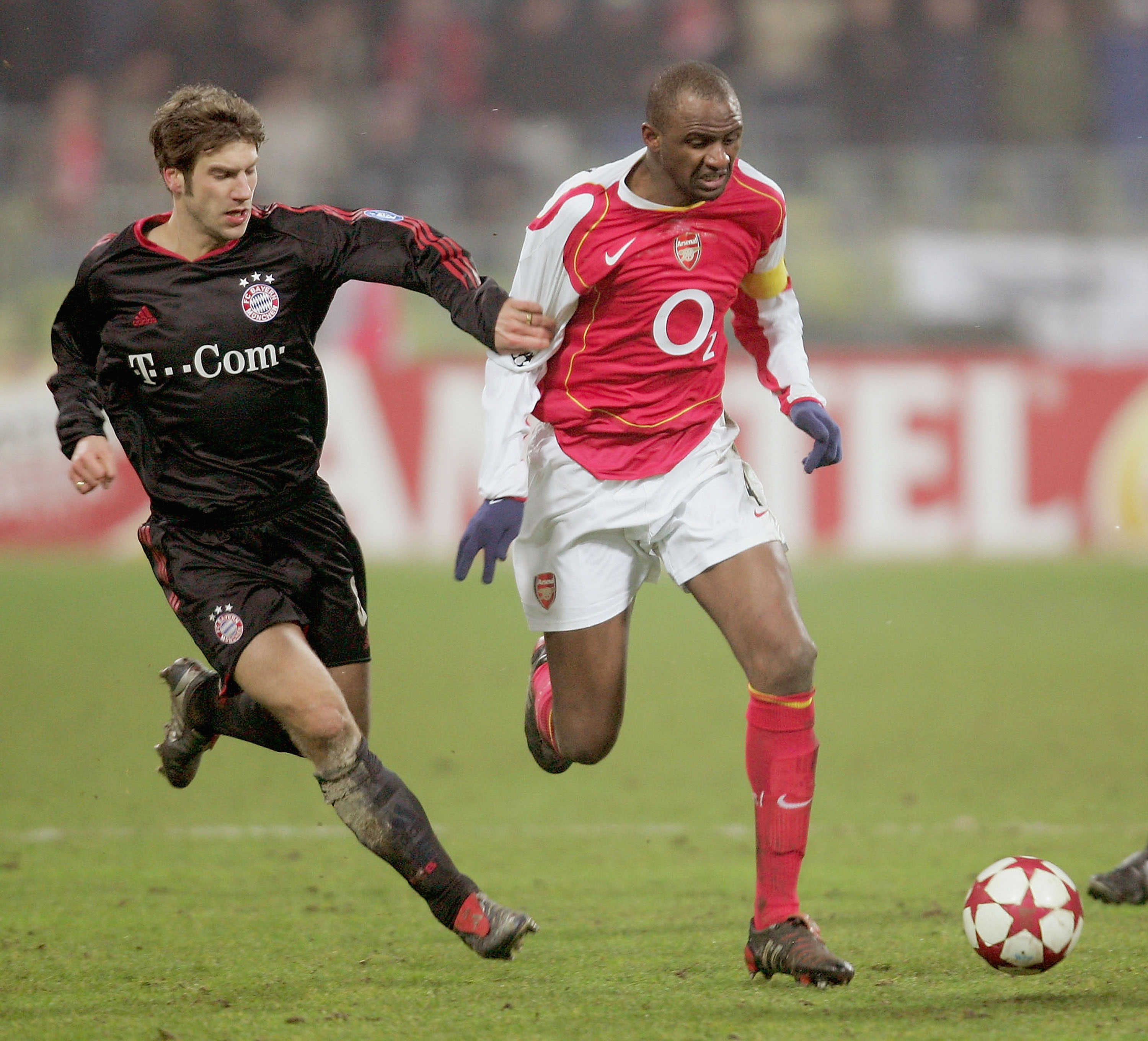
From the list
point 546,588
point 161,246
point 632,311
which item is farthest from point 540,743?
point 161,246

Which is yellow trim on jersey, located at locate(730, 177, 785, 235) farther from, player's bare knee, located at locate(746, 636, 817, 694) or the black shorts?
the black shorts

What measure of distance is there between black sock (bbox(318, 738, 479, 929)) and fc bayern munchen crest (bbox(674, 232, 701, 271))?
4.88 ft

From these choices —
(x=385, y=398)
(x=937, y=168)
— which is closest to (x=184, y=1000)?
(x=385, y=398)

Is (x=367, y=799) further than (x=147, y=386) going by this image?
No

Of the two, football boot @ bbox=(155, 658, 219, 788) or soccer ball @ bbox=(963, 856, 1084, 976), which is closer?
soccer ball @ bbox=(963, 856, 1084, 976)

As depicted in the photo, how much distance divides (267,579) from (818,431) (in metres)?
1.51

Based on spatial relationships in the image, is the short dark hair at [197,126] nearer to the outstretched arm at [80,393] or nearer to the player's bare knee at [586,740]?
the outstretched arm at [80,393]

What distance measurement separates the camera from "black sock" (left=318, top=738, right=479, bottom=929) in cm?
378

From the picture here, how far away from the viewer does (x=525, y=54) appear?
1823 centimetres

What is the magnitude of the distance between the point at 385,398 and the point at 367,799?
9702 millimetres

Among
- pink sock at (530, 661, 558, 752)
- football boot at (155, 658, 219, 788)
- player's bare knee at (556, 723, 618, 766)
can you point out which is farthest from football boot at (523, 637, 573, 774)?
football boot at (155, 658, 219, 788)

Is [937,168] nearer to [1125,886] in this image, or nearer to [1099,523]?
[1099,523]

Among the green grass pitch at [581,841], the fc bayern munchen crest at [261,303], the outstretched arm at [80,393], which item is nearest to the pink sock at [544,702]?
the green grass pitch at [581,841]

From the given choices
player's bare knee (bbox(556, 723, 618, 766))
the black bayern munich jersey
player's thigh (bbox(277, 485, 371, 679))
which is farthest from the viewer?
player's bare knee (bbox(556, 723, 618, 766))
